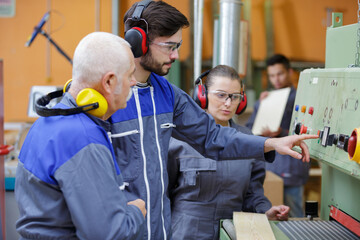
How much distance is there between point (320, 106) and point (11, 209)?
6.20 ft

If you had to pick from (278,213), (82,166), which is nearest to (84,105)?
(82,166)

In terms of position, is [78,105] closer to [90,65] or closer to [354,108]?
[90,65]

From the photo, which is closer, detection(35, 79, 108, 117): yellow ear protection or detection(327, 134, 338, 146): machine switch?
detection(35, 79, 108, 117): yellow ear protection

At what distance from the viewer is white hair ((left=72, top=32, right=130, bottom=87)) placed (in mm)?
1061

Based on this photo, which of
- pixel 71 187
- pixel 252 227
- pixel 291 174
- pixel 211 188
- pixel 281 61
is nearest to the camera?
pixel 71 187

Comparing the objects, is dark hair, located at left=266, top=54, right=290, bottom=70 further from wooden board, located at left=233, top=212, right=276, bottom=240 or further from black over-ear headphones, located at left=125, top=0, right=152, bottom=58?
black over-ear headphones, located at left=125, top=0, right=152, bottom=58

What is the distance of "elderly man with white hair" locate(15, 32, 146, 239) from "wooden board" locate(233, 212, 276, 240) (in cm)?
51

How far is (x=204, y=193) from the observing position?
72.6 inches

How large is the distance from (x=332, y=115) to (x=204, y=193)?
24.8 inches

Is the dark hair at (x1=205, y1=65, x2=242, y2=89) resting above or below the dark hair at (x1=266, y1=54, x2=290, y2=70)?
below

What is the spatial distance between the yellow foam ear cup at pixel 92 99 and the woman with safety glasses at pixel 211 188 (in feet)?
2.69

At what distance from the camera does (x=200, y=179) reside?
6.03 feet

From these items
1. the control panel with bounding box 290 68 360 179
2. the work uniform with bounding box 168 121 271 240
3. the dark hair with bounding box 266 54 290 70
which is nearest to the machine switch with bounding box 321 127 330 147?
the control panel with bounding box 290 68 360 179

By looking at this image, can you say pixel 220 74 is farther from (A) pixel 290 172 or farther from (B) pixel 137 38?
(A) pixel 290 172
